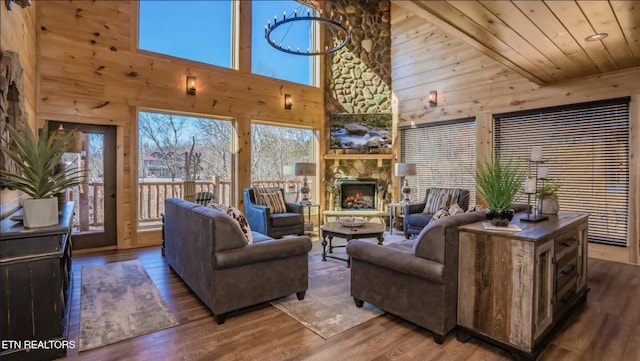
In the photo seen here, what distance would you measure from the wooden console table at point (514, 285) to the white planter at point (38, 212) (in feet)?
9.55

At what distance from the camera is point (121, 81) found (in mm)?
5098

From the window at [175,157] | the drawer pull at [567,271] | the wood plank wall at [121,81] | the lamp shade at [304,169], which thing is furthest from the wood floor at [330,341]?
the lamp shade at [304,169]

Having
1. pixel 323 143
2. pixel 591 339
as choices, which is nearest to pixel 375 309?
pixel 591 339

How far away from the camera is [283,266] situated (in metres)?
2.96

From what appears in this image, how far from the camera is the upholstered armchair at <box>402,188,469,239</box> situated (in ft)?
17.6

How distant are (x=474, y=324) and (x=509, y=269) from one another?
20.0 inches

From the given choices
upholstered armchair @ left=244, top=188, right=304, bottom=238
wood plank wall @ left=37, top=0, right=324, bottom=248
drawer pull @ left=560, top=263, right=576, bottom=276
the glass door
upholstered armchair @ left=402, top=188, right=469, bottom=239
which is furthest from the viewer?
upholstered armchair @ left=402, top=188, right=469, bottom=239

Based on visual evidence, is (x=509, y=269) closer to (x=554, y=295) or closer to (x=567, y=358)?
(x=554, y=295)

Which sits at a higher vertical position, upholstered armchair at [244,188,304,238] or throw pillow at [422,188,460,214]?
throw pillow at [422,188,460,214]

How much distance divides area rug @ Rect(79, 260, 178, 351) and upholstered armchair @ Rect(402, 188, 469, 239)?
12.9 feet

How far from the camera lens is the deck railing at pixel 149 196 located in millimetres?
5051

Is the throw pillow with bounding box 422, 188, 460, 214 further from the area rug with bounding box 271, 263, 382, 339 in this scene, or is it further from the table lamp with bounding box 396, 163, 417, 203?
the area rug with bounding box 271, 263, 382, 339

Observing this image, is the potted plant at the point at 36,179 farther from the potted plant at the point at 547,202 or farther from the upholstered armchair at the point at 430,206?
the upholstered armchair at the point at 430,206

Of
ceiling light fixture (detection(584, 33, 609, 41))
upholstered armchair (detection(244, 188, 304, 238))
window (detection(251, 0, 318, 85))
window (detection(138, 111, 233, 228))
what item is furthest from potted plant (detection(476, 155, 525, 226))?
window (detection(251, 0, 318, 85))
